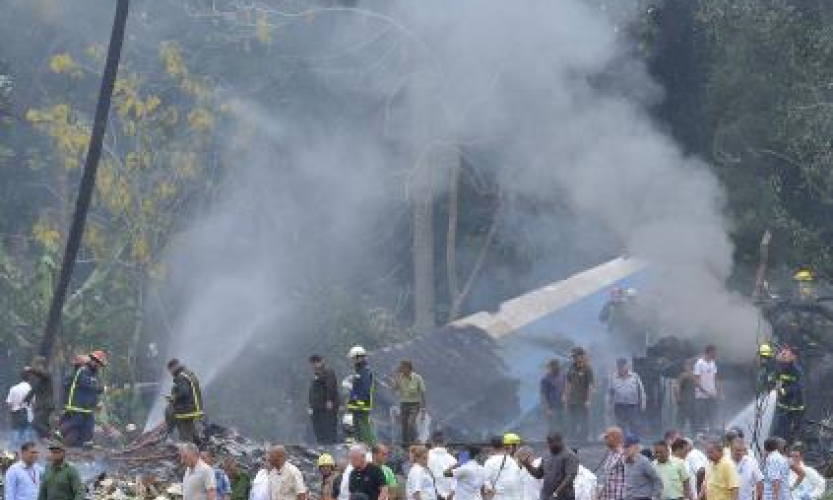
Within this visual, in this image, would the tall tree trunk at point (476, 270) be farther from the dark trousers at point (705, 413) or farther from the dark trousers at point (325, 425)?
the dark trousers at point (325, 425)

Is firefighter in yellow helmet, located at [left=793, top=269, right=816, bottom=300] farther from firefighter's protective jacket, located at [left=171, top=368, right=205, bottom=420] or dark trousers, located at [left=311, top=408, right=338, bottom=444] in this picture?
firefighter's protective jacket, located at [left=171, top=368, right=205, bottom=420]

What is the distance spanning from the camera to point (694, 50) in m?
35.4

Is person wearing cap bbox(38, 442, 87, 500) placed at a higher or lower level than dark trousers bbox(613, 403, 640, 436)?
lower

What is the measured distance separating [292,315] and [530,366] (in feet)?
15.5

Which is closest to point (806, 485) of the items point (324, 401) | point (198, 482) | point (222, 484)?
point (222, 484)

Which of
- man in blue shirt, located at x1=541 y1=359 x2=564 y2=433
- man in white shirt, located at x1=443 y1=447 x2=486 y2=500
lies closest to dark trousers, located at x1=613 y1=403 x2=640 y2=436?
man in blue shirt, located at x1=541 y1=359 x2=564 y2=433

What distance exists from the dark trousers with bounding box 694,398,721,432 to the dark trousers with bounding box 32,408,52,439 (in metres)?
9.19

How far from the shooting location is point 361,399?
24.8 metres

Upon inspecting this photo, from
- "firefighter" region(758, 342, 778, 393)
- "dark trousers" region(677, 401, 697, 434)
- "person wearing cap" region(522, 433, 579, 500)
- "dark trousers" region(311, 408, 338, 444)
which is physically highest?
"firefighter" region(758, 342, 778, 393)

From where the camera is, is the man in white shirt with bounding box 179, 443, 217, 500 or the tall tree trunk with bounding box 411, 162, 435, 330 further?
the tall tree trunk with bounding box 411, 162, 435, 330

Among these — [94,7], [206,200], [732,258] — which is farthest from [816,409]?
[94,7]

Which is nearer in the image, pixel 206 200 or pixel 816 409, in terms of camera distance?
pixel 816 409

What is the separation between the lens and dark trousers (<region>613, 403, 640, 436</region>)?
88.5ft

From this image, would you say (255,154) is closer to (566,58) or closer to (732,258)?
(566,58)
